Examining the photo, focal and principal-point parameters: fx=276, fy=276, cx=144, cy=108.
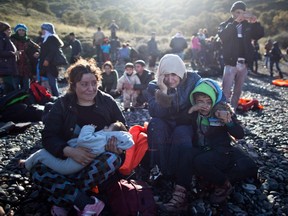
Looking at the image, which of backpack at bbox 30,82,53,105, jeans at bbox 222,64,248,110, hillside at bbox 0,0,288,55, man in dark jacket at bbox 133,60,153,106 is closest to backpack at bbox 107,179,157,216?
jeans at bbox 222,64,248,110

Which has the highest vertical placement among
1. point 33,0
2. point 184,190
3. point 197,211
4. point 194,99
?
point 33,0

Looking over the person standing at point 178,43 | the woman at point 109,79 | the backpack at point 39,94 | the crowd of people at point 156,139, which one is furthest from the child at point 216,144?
the person standing at point 178,43

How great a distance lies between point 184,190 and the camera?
3.18 meters

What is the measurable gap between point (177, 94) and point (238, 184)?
148 cm

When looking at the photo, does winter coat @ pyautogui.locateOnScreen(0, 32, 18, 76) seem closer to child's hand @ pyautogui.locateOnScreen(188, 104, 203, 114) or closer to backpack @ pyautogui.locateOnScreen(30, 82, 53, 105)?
backpack @ pyautogui.locateOnScreen(30, 82, 53, 105)

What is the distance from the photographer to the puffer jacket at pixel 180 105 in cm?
376

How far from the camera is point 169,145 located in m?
3.69

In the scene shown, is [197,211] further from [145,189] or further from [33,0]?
[33,0]

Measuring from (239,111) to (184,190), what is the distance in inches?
225

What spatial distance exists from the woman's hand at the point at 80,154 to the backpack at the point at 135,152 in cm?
62

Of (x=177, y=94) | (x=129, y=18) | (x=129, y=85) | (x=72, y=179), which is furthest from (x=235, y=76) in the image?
(x=129, y=18)

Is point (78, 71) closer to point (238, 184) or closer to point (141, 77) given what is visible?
point (238, 184)

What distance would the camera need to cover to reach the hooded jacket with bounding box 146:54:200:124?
3.76 m

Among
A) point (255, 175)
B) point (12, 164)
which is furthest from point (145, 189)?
point (12, 164)
